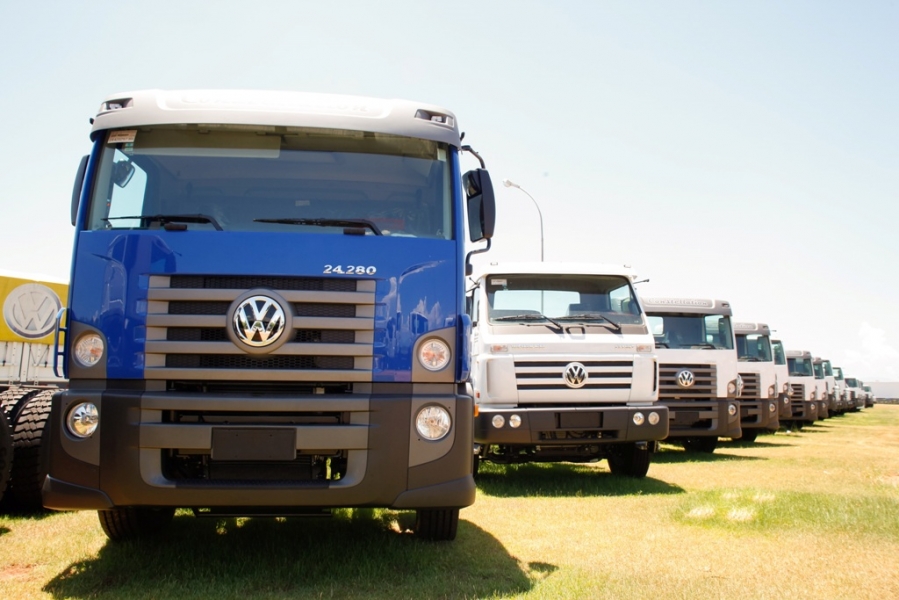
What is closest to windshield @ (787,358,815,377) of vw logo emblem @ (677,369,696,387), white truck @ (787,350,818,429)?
white truck @ (787,350,818,429)

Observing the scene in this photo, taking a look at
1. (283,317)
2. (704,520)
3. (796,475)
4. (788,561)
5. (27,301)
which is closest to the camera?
(283,317)

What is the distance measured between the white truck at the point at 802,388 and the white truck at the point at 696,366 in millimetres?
11003

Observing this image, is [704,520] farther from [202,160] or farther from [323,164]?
[202,160]

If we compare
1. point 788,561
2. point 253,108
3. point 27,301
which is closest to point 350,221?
point 253,108

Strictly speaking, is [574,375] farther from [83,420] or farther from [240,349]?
[83,420]

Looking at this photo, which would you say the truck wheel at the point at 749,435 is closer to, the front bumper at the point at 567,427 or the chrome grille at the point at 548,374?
the front bumper at the point at 567,427

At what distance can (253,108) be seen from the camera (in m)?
5.11

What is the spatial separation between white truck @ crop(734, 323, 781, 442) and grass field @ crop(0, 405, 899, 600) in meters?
7.33

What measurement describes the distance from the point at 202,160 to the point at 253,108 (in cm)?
45

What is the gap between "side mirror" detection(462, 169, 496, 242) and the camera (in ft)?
17.9

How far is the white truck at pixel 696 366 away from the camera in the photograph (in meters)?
13.1

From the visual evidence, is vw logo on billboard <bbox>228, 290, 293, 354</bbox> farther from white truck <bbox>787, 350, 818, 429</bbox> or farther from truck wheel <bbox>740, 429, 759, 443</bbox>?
white truck <bbox>787, 350, 818, 429</bbox>

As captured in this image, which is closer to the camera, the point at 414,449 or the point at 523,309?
the point at 414,449

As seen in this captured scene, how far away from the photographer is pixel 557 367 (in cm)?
921
